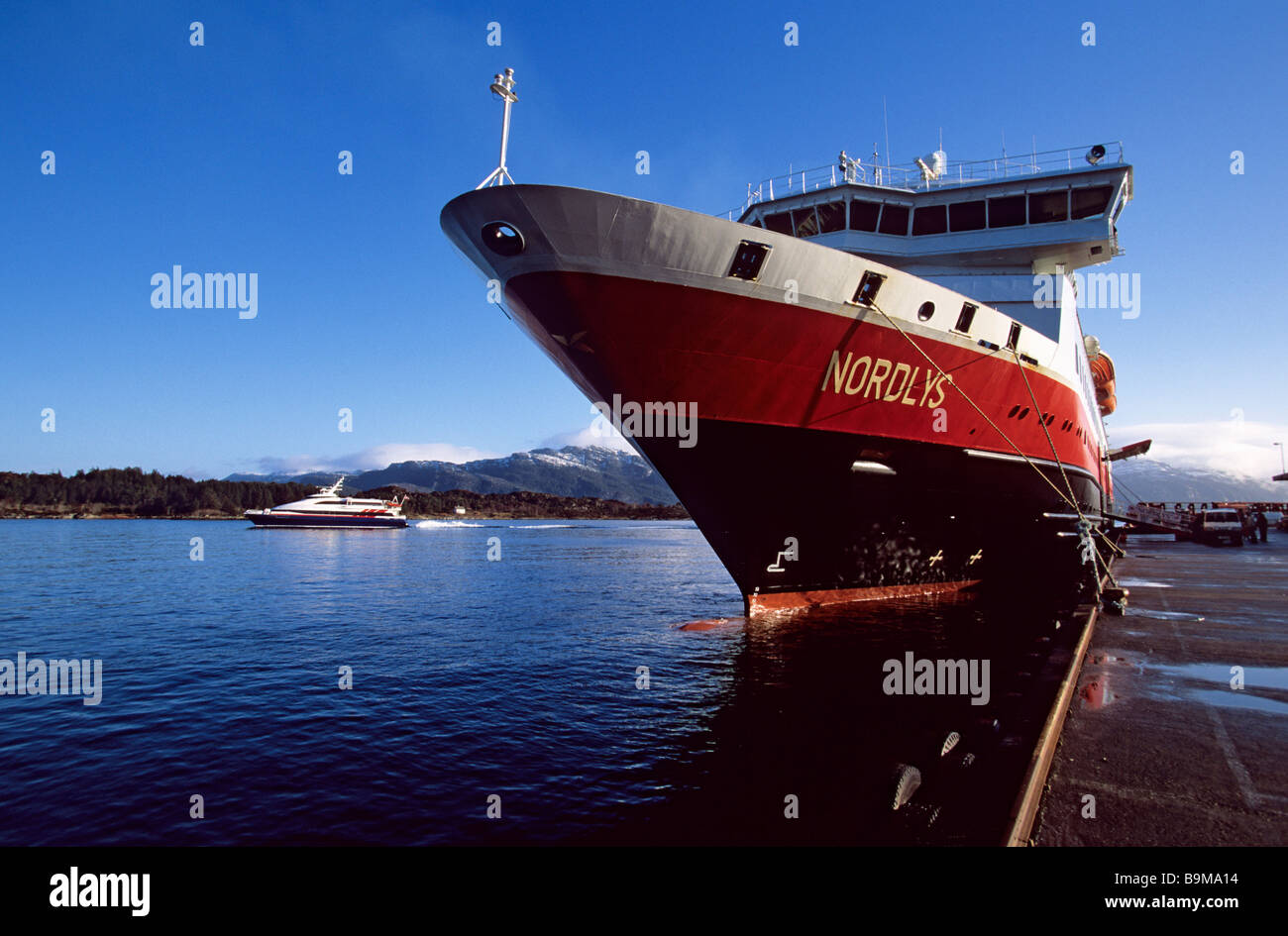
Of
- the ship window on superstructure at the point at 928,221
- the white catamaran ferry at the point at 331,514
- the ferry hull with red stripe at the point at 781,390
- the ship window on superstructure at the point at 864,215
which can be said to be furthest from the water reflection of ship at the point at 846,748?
the white catamaran ferry at the point at 331,514

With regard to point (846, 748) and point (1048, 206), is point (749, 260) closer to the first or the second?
point (846, 748)

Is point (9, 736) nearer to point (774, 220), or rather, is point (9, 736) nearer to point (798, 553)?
point (798, 553)

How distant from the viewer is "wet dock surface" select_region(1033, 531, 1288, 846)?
171 inches

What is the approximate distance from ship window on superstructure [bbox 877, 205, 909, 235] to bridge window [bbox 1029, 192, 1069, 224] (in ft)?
12.8

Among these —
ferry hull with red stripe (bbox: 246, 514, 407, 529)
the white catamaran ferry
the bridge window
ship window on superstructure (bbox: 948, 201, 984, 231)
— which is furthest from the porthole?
ferry hull with red stripe (bbox: 246, 514, 407, 529)

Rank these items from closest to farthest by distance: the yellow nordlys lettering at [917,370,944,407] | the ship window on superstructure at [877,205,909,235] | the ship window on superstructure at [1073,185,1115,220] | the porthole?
the porthole, the yellow nordlys lettering at [917,370,944,407], the ship window on superstructure at [1073,185,1115,220], the ship window on superstructure at [877,205,909,235]

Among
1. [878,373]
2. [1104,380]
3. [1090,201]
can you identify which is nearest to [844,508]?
[878,373]

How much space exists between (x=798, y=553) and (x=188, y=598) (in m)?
24.4

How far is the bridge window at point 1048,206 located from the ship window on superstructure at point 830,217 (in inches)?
235

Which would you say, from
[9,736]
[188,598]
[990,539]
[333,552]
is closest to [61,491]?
[333,552]

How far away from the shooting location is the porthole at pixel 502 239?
411 inches

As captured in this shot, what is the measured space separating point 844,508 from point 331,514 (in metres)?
95.5

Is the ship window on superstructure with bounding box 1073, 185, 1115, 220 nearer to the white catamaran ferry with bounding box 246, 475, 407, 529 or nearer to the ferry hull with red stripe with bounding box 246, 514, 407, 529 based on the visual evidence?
the white catamaran ferry with bounding box 246, 475, 407, 529

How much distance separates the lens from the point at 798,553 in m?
14.9
